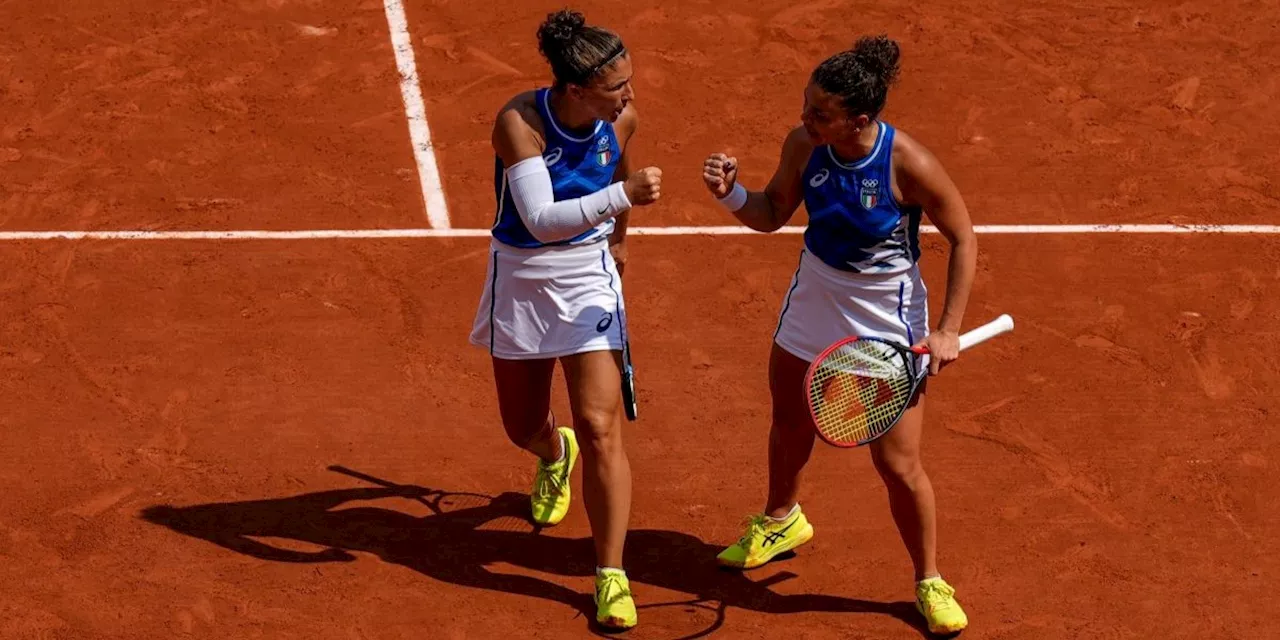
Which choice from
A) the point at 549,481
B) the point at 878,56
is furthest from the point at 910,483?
the point at 549,481

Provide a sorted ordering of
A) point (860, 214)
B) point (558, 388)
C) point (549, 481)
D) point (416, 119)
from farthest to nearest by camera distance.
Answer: point (416, 119), point (558, 388), point (549, 481), point (860, 214)

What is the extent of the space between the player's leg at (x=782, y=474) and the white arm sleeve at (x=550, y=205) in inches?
39.6

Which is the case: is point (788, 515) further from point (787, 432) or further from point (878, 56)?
point (878, 56)

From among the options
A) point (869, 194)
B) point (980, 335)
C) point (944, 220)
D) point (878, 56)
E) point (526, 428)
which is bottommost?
point (526, 428)

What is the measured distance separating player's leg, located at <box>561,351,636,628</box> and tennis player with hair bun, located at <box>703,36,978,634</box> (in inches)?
28.0

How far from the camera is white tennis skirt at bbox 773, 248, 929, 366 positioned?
659cm

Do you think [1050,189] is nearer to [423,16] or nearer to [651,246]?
[651,246]

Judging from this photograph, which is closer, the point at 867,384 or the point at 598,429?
the point at 867,384

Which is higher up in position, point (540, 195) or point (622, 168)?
point (540, 195)

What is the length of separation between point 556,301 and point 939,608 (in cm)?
207

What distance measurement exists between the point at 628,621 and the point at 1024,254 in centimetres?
410

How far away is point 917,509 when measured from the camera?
22.3 ft

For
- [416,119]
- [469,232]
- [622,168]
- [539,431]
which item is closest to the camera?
[622,168]

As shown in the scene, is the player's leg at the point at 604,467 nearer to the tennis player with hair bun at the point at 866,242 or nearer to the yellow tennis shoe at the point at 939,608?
the tennis player with hair bun at the point at 866,242
